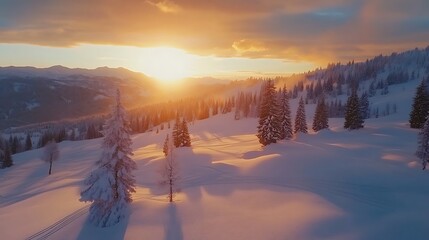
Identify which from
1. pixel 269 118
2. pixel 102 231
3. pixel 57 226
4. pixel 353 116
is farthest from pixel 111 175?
pixel 353 116

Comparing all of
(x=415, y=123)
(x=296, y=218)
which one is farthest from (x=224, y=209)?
(x=415, y=123)

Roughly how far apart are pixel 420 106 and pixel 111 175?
2692 inches

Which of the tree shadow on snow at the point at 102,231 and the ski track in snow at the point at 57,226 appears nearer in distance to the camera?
the tree shadow on snow at the point at 102,231

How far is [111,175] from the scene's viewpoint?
116 ft

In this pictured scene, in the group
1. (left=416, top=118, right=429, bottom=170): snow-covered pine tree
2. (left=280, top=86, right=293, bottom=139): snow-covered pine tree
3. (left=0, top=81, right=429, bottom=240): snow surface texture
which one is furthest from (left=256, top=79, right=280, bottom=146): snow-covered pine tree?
(left=416, top=118, right=429, bottom=170): snow-covered pine tree

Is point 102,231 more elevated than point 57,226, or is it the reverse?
point 102,231

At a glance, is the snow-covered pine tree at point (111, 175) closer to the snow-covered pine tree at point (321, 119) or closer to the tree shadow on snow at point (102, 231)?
the tree shadow on snow at point (102, 231)

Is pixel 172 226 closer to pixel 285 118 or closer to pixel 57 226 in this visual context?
pixel 57 226

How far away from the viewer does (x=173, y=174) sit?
42906 millimetres

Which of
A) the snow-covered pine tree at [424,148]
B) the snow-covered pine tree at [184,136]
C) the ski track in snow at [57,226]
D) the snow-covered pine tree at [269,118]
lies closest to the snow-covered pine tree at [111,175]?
the ski track in snow at [57,226]

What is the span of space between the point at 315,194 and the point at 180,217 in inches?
611

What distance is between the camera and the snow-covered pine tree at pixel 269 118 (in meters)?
67.4

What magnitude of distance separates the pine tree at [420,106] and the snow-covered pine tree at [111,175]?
64046mm

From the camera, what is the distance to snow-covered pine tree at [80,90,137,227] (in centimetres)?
3478
